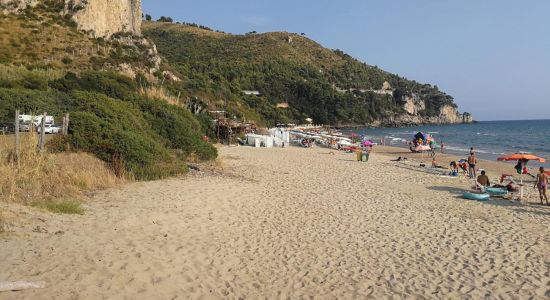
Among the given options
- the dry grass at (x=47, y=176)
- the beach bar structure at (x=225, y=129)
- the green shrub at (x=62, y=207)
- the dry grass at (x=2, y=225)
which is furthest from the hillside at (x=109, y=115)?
the dry grass at (x=2, y=225)

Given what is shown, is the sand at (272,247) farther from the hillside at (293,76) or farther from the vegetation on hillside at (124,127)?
the hillside at (293,76)

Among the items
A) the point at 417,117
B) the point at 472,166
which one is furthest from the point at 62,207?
the point at 417,117

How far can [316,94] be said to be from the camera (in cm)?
8756

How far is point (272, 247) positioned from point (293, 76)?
83568 millimetres

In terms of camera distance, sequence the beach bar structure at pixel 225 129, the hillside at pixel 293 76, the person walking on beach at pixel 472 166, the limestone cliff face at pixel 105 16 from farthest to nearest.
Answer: the hillside at pixel 293 76 < the limestone cliff face at pixel 105 16 < the beach bar structure at pixel 225 129 < the person walking on beach at pixel 472 166

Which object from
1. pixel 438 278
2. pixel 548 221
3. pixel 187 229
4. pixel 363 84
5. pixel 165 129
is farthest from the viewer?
pixel 363 84

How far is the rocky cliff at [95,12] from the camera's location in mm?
39875

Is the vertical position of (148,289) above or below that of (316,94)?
below

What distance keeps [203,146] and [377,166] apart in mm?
8970

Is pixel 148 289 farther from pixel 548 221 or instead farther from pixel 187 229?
pixel 548 221

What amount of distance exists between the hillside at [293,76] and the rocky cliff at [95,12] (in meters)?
20.9

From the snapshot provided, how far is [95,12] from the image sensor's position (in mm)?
41469

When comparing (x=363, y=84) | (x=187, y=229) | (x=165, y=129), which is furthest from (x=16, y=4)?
(x=363, y=84)

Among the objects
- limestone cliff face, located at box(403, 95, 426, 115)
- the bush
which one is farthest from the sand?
limestone cliff face, located at box(403, 95, 426, 115)
